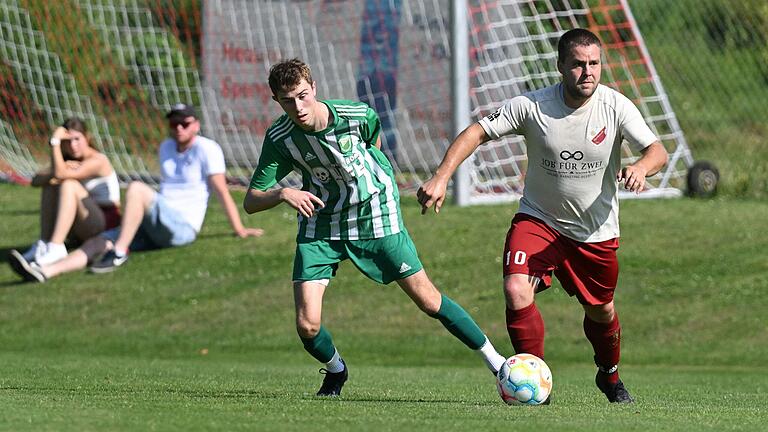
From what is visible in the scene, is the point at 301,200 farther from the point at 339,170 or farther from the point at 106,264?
the point at 106,264

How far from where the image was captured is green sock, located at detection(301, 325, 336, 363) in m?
7.84

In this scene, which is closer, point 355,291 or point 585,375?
point 585,375

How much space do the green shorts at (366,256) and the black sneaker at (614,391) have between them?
127cm

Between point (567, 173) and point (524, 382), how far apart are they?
4.02 feet

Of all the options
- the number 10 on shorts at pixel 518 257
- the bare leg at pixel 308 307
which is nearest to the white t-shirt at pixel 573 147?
the number 10 on shorts at pixel 518 257

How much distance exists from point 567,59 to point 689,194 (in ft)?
33.6

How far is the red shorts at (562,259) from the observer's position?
7.42 metres

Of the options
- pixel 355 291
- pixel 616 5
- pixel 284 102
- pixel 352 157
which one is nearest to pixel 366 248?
pixel 352 157

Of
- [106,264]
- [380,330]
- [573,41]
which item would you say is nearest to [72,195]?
[106,264]

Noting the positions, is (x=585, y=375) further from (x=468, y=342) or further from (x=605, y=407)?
(x=605, y=407)

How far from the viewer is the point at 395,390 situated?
8367 millimetres

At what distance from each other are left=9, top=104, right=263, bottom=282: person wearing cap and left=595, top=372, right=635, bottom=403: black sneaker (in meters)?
7.00

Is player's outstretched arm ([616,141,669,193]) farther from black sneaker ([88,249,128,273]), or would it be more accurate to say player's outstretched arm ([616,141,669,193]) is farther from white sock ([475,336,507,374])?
black sneaker ([88,249,128,273])

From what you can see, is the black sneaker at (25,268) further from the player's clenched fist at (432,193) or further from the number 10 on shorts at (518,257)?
the player's clenched fist at (432,193)
